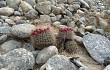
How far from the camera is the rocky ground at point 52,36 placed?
5957 millimetres

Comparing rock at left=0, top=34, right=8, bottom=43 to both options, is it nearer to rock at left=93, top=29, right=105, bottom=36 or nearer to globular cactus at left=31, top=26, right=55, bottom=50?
globular cactus at left=31, top=26, right=55, bottom=50

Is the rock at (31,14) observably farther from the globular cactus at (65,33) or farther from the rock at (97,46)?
the rock at (97,46)

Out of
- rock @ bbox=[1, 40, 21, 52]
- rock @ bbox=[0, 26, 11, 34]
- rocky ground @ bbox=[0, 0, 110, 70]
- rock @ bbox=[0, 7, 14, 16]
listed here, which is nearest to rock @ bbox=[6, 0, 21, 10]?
rocky ground @ bbox=[0, 0, 110, 70]

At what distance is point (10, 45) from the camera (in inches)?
257

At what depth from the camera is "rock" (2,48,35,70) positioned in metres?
5.80

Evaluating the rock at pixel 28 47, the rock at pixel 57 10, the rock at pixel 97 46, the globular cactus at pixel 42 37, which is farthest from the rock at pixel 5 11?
the rock at pixel 97 46

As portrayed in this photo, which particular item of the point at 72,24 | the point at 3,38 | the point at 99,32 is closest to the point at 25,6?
the point at 72,24

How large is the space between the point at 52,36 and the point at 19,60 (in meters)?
0.93

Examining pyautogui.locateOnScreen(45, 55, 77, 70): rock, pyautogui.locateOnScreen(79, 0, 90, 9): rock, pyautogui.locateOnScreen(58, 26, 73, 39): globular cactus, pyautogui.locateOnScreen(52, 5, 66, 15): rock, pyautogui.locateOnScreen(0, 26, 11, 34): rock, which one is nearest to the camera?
pyautogui.locateOnScreen(45, 55, 77, 70): rock

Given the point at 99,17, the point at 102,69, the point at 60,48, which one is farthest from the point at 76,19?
the point at 102,69

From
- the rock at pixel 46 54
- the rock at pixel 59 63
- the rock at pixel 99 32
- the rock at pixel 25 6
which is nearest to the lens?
the rock at pixel 59 63

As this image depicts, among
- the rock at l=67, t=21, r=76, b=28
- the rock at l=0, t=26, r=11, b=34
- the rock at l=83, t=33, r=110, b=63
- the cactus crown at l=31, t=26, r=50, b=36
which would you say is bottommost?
the rock at l=83, t=33, r=110, b=63

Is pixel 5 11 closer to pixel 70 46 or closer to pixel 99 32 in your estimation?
pixel 70 46

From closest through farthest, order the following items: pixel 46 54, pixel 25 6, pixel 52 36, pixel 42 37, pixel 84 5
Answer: pixel 46 54 < pixel 42 37 < pixel 52 36 < pixel 25 6 < pixel 84 5
